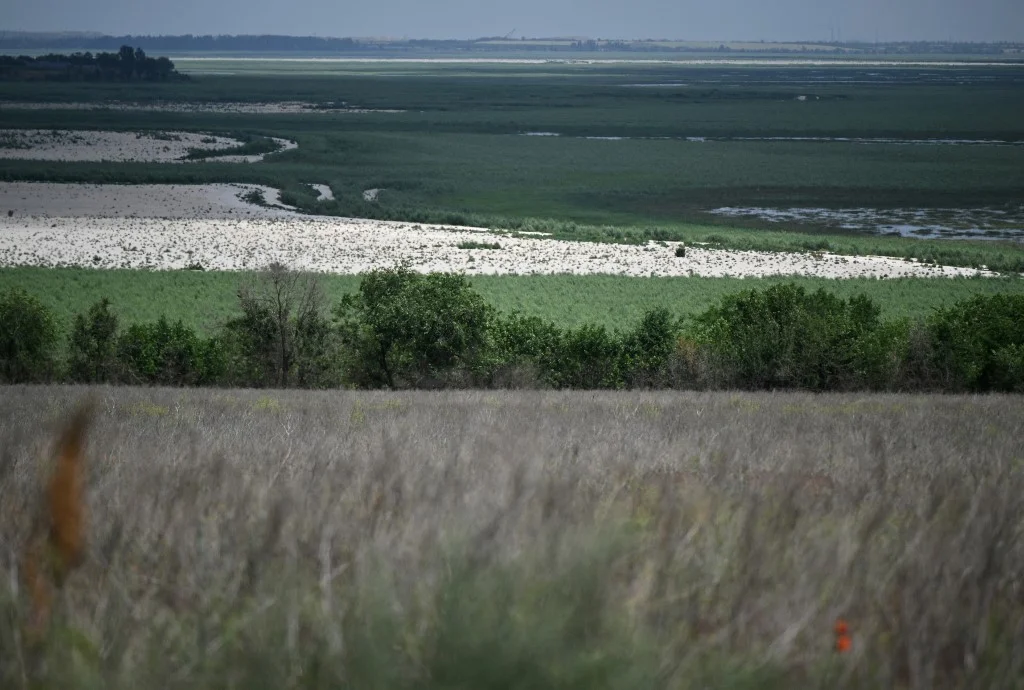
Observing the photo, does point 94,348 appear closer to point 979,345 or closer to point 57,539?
point 979,345

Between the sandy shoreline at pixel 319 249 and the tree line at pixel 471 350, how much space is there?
2422 centimetres

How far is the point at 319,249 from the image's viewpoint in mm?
75000

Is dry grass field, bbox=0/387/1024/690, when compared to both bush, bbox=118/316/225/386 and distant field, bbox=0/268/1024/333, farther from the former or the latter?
distant field, bbox=0/268/1024/333

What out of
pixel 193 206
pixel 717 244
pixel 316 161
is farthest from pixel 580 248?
pixel 316 161

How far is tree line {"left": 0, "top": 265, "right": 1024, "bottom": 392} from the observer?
132 feet

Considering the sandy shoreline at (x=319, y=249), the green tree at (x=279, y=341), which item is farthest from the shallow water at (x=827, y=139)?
the green tree at (x=279, y=341)

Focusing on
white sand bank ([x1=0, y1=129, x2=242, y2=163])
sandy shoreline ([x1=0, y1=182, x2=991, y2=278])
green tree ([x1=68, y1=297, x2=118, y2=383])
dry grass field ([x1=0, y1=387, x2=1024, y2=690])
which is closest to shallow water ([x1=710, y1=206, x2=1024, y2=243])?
sandy shoreline ([x1=0, y1=182, x2=991, y2=278])

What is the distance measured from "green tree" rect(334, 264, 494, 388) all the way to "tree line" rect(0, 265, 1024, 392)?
54mm

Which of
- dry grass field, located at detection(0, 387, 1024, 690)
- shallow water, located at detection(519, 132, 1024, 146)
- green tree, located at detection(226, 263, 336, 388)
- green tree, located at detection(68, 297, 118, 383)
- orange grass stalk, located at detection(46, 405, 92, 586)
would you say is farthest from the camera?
shallow water, located at detection(519, 132, 1024, 146)

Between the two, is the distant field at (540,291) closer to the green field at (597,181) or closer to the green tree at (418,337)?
the green field at (597,181)

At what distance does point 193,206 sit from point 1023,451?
9305 centimetres

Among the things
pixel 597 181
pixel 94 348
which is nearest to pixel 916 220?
pixel 597 181

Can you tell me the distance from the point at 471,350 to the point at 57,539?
39.1 m

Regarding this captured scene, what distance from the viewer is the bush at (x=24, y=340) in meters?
42.6
